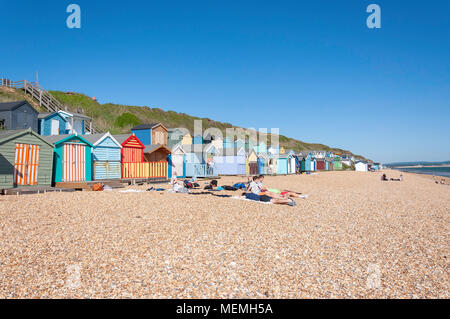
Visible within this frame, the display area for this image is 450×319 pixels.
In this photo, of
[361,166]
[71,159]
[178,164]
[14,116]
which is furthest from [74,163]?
[361,166]

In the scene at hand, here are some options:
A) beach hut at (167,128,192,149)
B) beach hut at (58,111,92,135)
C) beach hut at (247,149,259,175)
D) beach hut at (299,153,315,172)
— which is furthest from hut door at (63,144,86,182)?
beach hut at (299,153,315,172)

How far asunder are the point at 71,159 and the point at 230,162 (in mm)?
21271

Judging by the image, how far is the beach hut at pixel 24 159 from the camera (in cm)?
1472

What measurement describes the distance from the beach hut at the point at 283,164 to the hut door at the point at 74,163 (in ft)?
105

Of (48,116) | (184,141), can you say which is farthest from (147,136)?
(48,116)

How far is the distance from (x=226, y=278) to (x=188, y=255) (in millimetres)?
1330

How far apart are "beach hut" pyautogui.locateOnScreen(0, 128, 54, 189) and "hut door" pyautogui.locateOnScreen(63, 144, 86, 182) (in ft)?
3.54

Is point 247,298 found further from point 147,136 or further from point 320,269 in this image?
point 147,136

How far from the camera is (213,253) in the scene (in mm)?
6305

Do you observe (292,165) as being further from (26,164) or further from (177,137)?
(26,164)

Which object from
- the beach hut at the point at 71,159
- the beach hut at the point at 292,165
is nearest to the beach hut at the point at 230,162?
the beach hut at the point at 292,165

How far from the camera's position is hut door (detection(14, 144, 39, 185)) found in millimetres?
15367

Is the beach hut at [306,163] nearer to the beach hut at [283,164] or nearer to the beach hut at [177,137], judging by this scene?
the beach hut at [283,164]

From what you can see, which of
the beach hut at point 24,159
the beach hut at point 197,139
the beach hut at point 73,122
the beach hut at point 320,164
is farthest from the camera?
the beach hut at point 320,164
